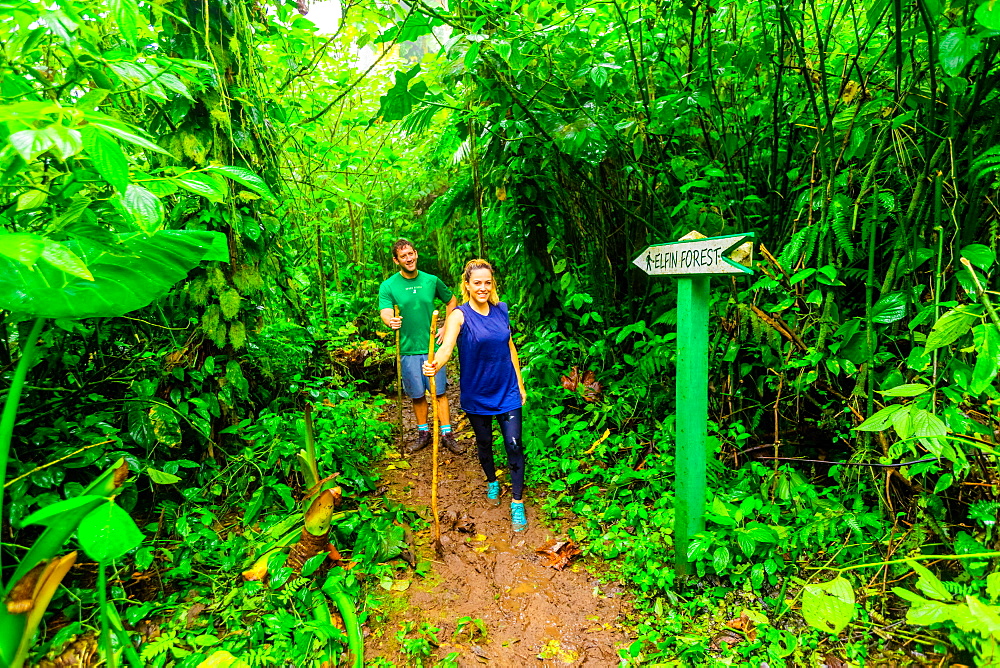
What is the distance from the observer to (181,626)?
231 cm

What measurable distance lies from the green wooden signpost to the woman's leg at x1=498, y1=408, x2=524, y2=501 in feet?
3.65

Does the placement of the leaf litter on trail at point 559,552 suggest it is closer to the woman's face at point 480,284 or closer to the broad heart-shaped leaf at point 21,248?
the woman's face at point 480,284

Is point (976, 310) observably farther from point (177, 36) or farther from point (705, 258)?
point (177, 36)

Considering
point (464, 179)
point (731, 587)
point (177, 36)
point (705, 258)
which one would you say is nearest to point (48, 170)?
point (177, 36)

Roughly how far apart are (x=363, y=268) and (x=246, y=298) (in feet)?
17.3

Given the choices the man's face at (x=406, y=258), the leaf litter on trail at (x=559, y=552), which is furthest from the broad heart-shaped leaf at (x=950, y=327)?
the man's face at (x=406, y=258)

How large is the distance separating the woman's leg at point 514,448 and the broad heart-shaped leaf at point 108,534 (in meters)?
2.32

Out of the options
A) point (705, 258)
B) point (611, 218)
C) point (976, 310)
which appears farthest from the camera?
point (611, 218)

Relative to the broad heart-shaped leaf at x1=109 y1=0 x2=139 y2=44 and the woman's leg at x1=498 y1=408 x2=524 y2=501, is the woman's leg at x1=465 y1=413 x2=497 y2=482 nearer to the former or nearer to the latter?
the woman's leg at x1=498 y1=408 x2=524 y2=501

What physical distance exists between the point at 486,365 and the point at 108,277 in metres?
2.12

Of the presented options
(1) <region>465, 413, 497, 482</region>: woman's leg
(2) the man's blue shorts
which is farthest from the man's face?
(1) <region>465, 413, 497, 482</region>: woman's leg

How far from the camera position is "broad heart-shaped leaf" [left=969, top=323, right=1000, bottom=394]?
1350 millimetres

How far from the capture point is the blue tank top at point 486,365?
3361 millimetres

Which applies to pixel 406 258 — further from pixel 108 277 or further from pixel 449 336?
pixel 108 277
